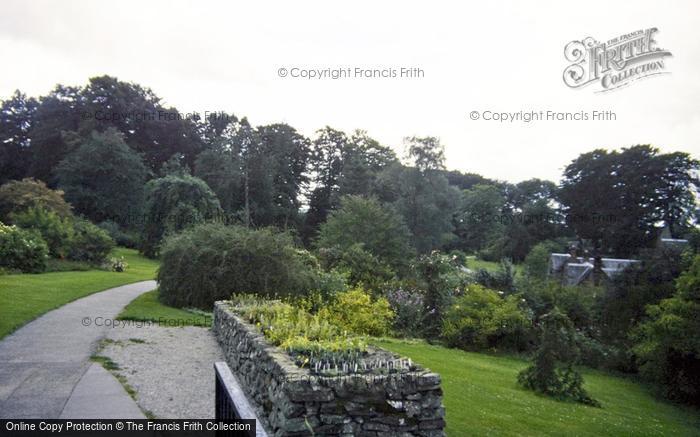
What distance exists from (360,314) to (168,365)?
6596 millimetres

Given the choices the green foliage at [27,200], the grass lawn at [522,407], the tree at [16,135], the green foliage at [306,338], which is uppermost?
the tree at [16,135]

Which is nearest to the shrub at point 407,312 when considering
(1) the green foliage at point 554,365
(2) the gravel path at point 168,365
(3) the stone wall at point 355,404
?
(1) the green foliage at point 554,365

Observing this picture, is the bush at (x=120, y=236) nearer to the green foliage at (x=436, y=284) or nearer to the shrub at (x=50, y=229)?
the shrub at (x=50, y=229)

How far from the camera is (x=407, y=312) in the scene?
16.6m

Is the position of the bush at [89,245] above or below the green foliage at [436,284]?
above

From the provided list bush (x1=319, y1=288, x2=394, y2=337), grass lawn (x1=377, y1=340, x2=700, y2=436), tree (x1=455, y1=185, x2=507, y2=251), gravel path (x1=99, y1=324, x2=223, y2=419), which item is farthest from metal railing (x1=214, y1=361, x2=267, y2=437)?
tree (x1=455, y1=185, x2=507, y2=251)

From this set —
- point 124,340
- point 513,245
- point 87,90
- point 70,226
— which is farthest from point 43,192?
point 513,245

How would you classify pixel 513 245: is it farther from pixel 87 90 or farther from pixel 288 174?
pixel 87 90

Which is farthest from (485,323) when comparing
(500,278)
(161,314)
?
(161,314)

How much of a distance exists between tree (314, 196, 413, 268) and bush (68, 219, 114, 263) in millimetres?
10958

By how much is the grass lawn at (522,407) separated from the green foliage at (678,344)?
0.58 m

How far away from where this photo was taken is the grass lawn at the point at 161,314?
509 inches

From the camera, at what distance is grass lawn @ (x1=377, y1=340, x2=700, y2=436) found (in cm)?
754

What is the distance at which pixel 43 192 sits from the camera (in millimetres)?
27141
